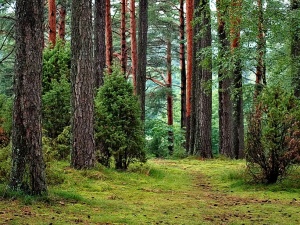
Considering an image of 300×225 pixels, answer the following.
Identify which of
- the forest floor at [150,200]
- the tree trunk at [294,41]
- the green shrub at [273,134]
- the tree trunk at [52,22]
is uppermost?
the tree trunk at [52,22]

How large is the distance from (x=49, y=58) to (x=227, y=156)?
864 cm

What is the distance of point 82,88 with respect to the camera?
31.1ft

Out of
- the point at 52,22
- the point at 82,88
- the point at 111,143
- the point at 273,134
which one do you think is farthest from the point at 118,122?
the point at 52,22

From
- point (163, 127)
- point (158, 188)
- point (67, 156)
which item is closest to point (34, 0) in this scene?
point (158, 188)

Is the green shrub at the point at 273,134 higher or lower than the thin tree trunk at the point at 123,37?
lower

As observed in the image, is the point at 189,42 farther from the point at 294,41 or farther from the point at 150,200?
the point at 150,200

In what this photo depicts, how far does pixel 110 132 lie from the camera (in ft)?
34.5

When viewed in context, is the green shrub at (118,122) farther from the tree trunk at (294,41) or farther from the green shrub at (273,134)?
the tree trunk at (294,41)

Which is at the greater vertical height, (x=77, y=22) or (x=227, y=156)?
(x=77, y=22)

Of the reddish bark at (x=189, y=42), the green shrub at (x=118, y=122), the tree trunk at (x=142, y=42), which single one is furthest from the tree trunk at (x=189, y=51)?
the green shrub at (x=118, y=122)

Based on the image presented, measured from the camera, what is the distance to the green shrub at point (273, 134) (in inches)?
353

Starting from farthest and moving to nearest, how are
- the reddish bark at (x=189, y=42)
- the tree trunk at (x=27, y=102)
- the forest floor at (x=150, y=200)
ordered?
the reddish bark at (x=189, y=42), the tree trunk at (x=27, y=102), the forest floor at (x=150, y=200)

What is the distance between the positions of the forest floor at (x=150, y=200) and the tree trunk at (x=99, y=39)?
4.47 meters

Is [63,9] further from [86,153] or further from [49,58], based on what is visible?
[86,153]
